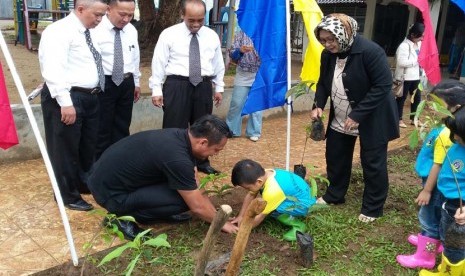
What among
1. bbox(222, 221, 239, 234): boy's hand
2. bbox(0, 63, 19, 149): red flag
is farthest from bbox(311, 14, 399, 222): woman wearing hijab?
bbox(0, 63, 19, 149): red flag

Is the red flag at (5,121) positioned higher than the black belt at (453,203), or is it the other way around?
the red flag at (5,121)

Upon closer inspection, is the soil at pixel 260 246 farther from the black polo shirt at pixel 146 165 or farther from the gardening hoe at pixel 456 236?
the gardening hoe at pixel 456 236

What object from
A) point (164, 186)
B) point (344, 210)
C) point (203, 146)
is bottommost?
point (344, 210)

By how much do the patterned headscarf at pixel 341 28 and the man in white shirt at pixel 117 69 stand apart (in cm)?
162

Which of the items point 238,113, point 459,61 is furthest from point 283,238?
point 459,61

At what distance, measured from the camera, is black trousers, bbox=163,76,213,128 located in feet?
13.2

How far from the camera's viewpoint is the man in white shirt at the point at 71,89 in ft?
10.1

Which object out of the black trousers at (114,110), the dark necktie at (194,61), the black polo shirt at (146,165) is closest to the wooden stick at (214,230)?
the black polo shirt at (146,165)

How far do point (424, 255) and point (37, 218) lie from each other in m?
2.72

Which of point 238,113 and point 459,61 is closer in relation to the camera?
point 238,113

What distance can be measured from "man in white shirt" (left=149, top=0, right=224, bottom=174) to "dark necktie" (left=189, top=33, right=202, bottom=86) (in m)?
0.01

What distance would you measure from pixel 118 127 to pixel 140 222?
118cm

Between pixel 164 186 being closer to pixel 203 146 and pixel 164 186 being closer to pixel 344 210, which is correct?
pixel 203 146

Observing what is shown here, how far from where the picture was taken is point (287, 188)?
3068 millimetres
